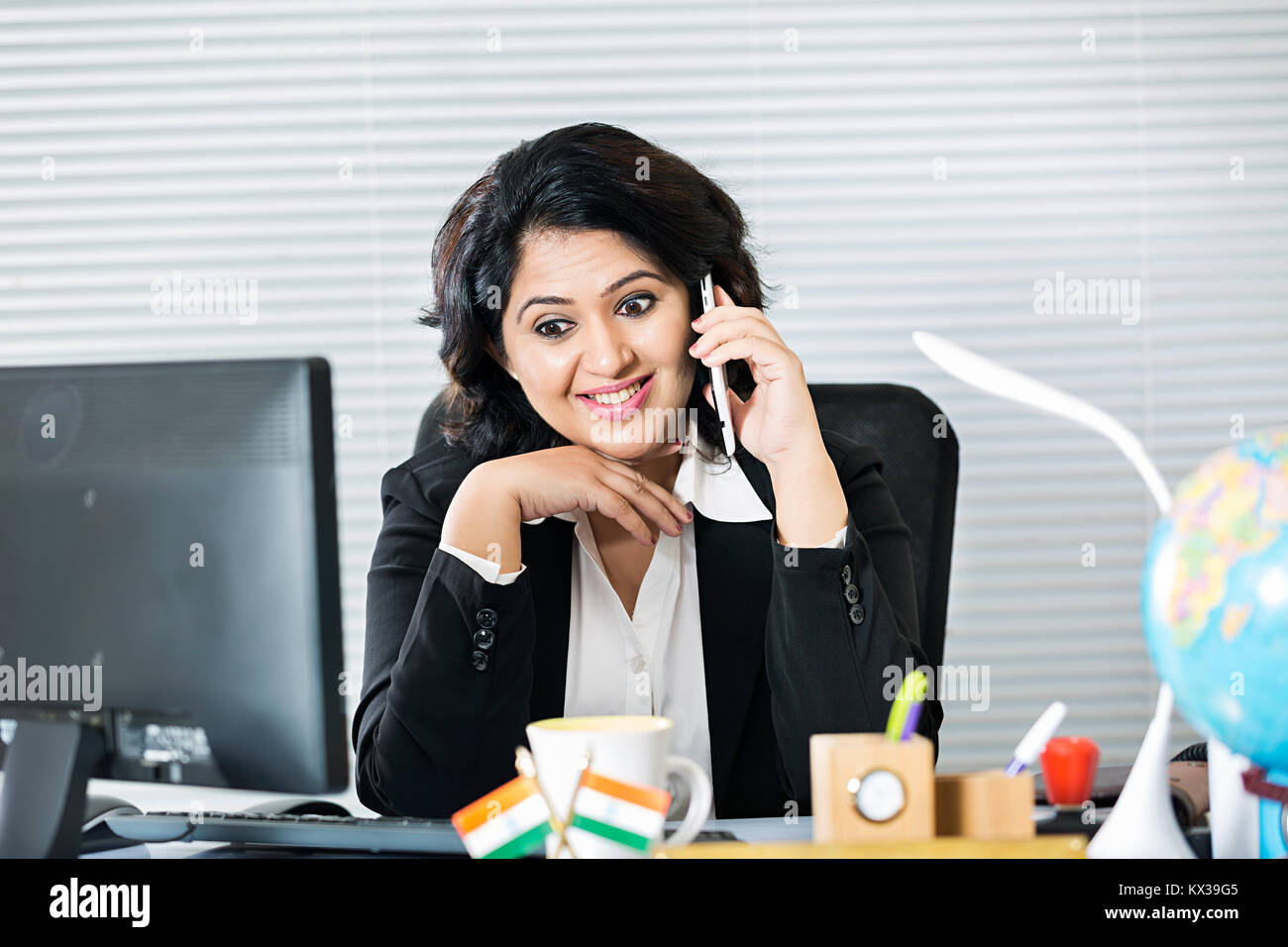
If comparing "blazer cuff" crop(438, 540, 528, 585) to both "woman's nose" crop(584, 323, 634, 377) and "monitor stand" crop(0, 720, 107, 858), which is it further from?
"monitor stand" crop(0, 720, 107, 858)

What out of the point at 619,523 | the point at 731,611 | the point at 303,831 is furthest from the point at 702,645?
the point at 303,831

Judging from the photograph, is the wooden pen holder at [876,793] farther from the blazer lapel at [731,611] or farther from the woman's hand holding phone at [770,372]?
the blazer lapel at [731,611]

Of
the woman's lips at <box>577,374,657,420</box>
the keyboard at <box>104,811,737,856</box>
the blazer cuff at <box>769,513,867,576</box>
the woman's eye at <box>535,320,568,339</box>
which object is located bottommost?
the keyboard at <box>104,811,737,856</box>

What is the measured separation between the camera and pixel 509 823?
0.73 meters

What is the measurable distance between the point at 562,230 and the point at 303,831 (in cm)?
83

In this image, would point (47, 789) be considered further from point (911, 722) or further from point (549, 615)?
point (549, 615)

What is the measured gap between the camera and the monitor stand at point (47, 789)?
2.71 ft

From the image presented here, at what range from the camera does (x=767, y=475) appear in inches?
62.2

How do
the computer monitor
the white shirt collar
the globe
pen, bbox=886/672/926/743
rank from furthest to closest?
the white shirt collar → the computer monitor → pen, bbox=886/672/926/743 → the globe

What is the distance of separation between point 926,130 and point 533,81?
921 mm

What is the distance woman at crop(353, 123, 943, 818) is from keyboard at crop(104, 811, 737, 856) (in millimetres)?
278

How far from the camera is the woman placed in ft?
4.18

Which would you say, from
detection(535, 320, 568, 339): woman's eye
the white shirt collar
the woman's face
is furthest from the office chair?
detection(535, 320, 568, 339): woman's eye

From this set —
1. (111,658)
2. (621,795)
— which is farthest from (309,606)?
(621,795)
